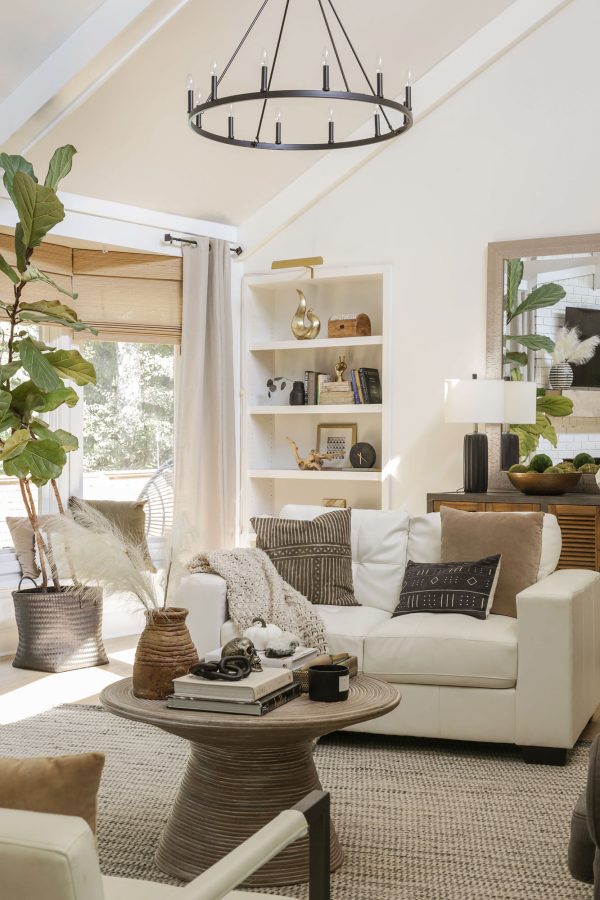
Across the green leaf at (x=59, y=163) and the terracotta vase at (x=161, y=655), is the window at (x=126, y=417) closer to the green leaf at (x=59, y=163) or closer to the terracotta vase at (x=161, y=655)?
the green leaf at (x=59, y=163)

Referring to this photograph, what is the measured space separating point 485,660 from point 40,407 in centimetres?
238

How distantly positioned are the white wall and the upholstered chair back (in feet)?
16.1

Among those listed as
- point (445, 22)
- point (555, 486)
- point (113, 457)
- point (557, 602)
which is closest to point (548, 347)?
point (555, 486)

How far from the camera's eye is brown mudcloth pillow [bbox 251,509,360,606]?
4.20 meters

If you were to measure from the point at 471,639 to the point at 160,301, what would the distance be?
10.8 feet

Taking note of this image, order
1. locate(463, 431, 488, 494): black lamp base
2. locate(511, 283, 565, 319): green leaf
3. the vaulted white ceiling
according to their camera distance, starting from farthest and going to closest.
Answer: locate(511, 283, 565, 319): green leaf → locate(463, 431, 488, 494): black lamp base → the vaulted white ceiling

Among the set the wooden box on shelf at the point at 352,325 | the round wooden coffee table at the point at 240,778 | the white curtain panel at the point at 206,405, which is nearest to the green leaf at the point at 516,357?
the wooden box on shelf at the point at 352,325

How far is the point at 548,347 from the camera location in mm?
5504

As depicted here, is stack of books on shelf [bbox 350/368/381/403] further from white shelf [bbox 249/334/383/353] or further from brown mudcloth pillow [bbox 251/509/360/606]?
brown mudcloth pillow [bbox 251/509/360/606]

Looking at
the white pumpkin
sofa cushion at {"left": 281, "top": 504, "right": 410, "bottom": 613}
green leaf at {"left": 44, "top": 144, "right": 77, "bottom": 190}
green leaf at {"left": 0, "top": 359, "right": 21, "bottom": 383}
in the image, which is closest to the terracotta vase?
the white pumpkin

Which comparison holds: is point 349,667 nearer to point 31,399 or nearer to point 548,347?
point 31,399

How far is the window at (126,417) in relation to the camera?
6.21 metres

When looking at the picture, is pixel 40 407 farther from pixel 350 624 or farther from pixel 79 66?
pixel 350 624

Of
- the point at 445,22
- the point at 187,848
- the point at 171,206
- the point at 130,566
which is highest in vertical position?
the point at 445,22
